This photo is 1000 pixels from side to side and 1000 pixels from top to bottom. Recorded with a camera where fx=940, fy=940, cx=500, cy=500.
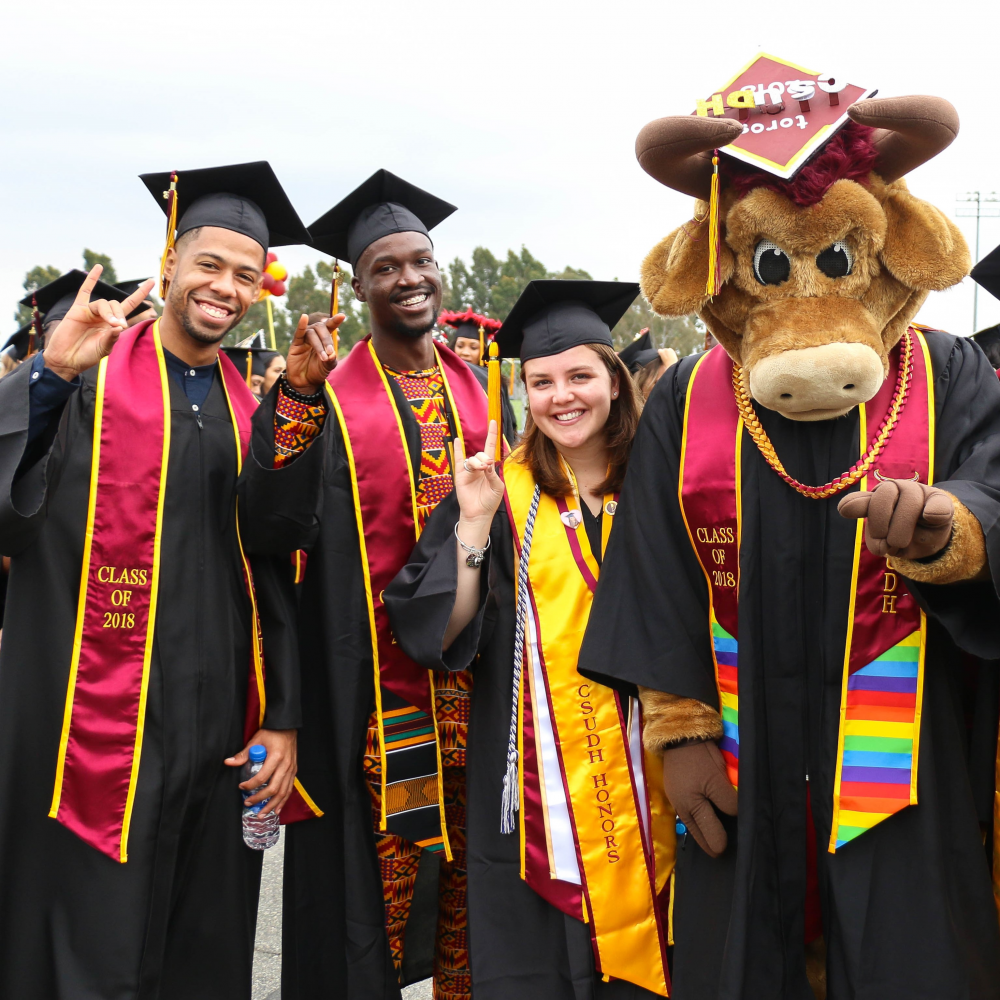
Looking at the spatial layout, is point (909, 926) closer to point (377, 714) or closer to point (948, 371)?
point (948, 371)

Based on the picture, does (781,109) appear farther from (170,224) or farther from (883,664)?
(170,224)

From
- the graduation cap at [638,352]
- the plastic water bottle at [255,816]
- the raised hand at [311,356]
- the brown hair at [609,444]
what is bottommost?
the plastic water bottle at [255,816]

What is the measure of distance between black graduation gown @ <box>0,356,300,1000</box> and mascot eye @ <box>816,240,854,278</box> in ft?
5.45

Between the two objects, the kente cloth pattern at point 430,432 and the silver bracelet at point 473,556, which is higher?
the kente cloth pattern at point 430,432

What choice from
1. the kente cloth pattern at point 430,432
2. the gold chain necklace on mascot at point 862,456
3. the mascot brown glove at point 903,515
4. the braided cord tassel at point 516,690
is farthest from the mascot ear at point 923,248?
the kente cloth pattern at point 430,432

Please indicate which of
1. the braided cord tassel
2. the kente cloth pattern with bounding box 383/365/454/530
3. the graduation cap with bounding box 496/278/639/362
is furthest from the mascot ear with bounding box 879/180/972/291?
the kente cloth pattern with bounding box 383/365/454/530

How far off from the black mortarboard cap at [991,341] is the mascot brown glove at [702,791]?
215 cm

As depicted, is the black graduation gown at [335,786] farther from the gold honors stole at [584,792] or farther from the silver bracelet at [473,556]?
the gold honors stole at [584,792]

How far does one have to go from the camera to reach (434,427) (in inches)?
125

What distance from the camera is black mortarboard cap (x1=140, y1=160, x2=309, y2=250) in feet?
9.09

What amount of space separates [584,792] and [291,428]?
129cm

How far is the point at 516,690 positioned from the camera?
2.61 m

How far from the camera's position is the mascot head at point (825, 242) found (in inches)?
79.0

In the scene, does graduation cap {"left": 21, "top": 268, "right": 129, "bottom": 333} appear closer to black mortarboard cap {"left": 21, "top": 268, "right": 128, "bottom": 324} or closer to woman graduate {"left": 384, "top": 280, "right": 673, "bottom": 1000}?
black mortarboard cap {"left": 21, "top": 268, "right": 128, "bottom": 324}
